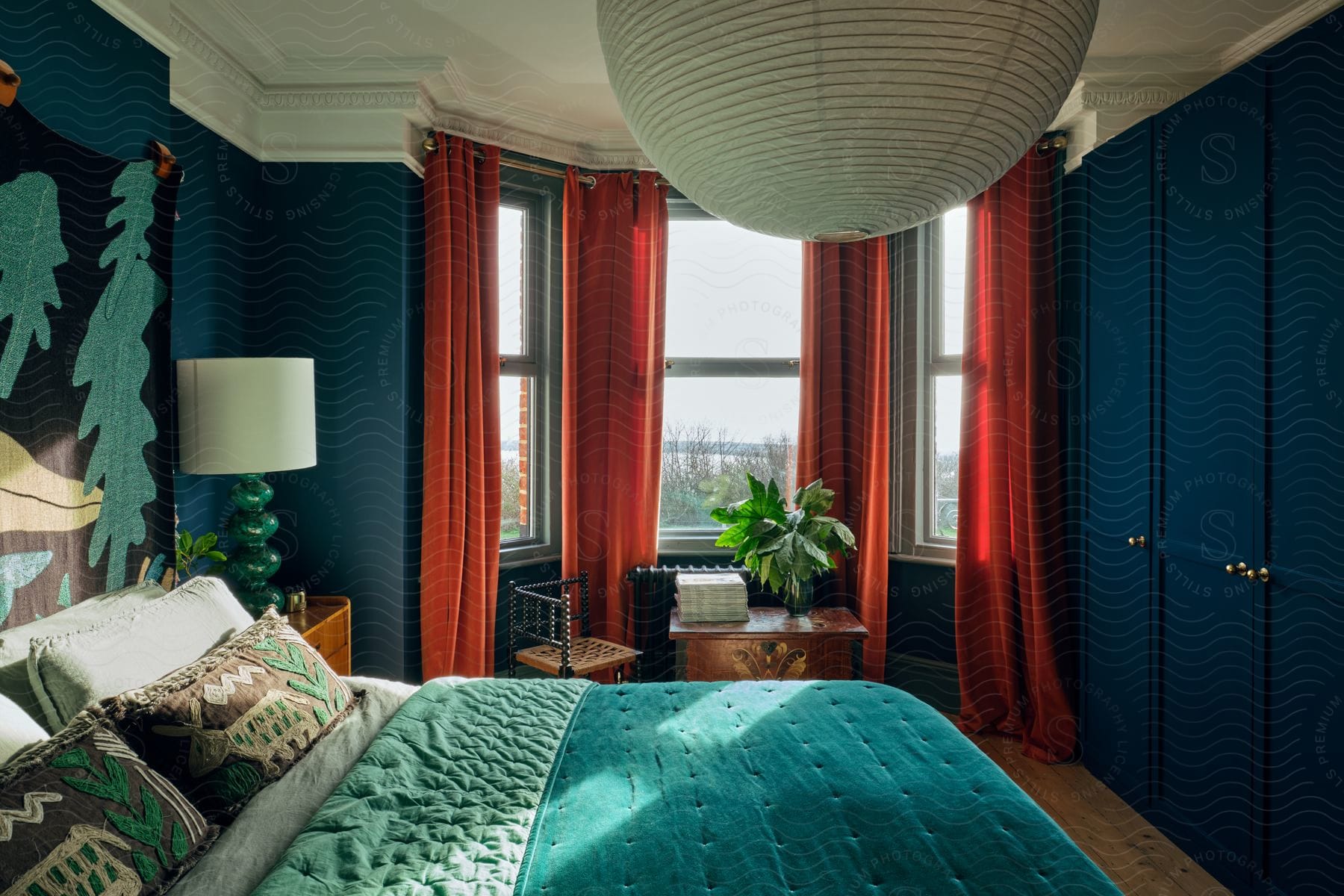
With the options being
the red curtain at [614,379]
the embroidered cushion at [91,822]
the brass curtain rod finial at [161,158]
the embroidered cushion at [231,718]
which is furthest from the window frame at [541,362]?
the embroidered cushion at [91,822]

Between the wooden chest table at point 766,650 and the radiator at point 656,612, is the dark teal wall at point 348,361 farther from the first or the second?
the wooden chest table at point 766,650

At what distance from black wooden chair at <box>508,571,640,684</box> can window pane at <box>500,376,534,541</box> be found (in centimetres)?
29

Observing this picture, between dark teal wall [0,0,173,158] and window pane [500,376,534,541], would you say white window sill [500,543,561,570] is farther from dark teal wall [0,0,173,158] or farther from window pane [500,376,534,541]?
dark teal wall [0,0,173,158]

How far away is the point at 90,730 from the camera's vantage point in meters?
1.23

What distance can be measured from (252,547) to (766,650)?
1.75 meters

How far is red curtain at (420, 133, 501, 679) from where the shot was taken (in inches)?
121

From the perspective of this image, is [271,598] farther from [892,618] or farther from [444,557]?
[892,618]

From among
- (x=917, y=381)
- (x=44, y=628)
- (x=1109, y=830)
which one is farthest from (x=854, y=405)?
(x=44, y=628)

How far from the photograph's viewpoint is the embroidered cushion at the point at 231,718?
1342 millimetres

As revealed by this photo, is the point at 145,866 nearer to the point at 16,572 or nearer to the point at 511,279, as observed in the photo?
the point at 16,572

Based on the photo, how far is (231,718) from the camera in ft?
4.69

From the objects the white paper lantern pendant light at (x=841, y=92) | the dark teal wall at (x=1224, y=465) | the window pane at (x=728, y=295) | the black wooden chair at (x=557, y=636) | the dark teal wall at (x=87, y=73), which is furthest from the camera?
the window pane at (x=728, y=295)

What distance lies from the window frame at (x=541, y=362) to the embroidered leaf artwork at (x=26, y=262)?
5.71 ft

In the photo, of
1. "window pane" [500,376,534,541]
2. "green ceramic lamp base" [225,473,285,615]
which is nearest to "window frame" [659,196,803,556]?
"window pane" [500,376,534,541]
